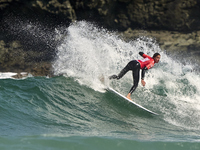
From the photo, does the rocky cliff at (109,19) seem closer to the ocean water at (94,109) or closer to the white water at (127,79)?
the ocean water at (94,109)

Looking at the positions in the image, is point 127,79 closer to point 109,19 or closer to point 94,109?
point 94,109

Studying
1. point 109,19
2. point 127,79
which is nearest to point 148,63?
point 127,79

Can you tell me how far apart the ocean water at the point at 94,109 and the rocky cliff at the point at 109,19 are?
230 inches

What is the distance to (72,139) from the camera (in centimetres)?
410

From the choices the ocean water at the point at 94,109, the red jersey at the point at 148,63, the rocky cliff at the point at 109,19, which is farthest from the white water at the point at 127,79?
the rocky cliff at the point at 109,19

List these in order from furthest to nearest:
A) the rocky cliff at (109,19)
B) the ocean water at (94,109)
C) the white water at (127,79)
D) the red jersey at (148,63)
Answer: the rocky cliff at (109,19), the white water at (127,79), the red jersey at (148,63), the ocean water at (94,109)

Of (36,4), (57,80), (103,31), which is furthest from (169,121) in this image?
(36,4)

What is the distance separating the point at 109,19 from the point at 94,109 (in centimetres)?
1009

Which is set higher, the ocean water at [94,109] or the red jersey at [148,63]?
the red jersey at [148,63]

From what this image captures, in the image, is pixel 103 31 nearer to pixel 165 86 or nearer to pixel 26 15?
pixel 26 15

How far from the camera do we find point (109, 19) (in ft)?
50.6

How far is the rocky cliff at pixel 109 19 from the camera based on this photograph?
1488cm

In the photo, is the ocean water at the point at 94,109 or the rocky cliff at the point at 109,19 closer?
the ocean water at the point at 94,109

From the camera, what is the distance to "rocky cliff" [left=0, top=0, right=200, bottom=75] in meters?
14.9
